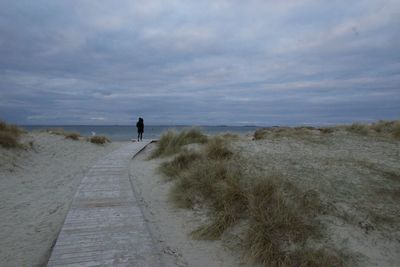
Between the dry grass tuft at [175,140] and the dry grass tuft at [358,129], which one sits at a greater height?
the dry grass tuft at [358,129]

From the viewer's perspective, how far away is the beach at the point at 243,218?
15.6 ft

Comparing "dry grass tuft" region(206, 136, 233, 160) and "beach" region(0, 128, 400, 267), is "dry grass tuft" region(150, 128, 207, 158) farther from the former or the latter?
"dry grass tuft" region(206, 136, 233, 160)

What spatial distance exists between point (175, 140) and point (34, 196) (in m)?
7.49

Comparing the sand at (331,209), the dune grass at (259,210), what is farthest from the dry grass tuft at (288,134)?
the dune grass at (259,210)

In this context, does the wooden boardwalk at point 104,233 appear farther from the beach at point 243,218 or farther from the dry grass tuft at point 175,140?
the dry grass tuft at point 175,140

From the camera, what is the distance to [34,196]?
782cm

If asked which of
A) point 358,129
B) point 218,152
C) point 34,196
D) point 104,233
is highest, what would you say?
point 358,129

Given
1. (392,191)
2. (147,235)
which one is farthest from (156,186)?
(392,191)

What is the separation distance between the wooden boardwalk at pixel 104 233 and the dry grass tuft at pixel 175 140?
5898 mm

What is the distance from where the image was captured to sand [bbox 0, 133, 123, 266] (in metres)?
5.00

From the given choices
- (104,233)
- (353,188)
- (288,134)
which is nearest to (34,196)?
(104,233)

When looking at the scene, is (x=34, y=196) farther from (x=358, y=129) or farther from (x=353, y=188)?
(x=358, y=129)

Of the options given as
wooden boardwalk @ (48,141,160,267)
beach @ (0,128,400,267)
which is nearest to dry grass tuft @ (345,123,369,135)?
beach @ (0,128,400,267)

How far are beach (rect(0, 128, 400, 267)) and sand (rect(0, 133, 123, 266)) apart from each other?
0.7 inches
